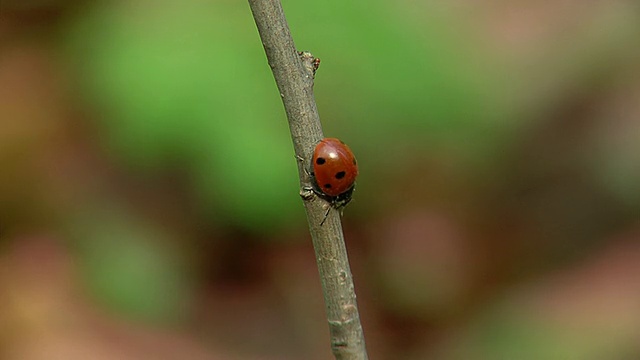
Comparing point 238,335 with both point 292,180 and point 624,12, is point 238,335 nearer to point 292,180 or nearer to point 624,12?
point 292,180

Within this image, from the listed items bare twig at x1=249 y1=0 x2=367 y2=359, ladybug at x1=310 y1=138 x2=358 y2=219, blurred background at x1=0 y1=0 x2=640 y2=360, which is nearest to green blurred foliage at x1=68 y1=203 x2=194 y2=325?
blurred background at x1=0 y1=0 x2=640 y2=360

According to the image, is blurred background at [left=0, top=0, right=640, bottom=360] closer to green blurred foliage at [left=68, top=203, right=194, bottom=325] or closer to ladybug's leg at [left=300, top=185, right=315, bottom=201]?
green blurred foliage at [left=68, top=203, right=194, bottom=325]

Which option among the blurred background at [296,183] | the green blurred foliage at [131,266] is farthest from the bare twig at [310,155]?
the green blurred foliage at [131,266]

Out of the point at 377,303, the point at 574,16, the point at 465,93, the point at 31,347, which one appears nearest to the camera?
the point at 31,347

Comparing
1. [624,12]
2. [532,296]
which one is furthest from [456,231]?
[624,12]

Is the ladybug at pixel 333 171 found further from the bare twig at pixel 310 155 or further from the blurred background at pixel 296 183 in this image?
the blurred background at pixel 296 183

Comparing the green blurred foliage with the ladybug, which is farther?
the green blurred foliage
